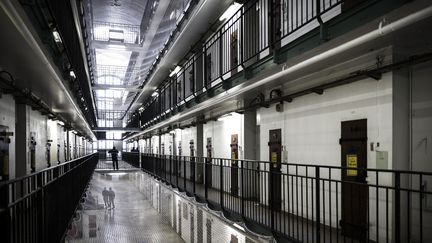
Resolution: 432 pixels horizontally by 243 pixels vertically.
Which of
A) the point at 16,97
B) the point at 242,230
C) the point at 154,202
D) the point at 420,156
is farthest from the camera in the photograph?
the point at 154,202

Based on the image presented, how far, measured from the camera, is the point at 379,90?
15.3 feet

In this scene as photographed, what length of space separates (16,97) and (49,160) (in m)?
4.49

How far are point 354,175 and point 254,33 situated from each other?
171 inches

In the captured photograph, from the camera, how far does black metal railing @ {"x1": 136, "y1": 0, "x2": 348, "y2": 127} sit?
5.59m

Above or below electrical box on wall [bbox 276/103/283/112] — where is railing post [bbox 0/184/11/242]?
below

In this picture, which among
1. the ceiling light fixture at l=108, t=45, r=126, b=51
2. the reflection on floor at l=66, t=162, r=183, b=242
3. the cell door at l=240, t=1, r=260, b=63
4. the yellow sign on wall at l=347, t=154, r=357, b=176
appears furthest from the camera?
the ceiling light fixture at l=108, t=45, r=126, b=51

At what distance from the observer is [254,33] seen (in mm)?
8250

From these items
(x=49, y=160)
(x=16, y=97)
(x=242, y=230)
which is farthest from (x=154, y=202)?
(x=242, y=230)

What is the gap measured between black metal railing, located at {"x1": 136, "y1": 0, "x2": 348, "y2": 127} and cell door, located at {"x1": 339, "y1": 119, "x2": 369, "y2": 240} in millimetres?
1637

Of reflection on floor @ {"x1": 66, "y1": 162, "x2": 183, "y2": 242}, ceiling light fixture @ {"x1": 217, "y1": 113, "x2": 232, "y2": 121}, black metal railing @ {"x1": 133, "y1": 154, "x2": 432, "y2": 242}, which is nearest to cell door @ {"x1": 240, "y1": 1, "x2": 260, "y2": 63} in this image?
ceiling light fixture @ {"x1": 217, "y1": 113, "x2": 232, "y2": 121}

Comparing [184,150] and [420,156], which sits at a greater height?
[420,156]

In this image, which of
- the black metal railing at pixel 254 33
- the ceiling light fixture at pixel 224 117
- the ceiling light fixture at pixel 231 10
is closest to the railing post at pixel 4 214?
the black metal railing at pixel 254 33

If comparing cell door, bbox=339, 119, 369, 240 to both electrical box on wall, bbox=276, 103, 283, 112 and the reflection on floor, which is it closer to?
electrical box on wall, bbox=276, 103, 283, 112

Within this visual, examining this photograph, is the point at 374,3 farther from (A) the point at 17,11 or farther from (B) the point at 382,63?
(A) the point at 17,11
